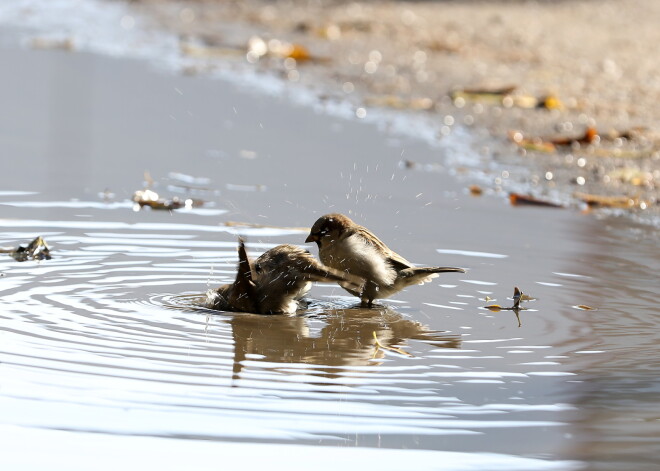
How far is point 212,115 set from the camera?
1170cm

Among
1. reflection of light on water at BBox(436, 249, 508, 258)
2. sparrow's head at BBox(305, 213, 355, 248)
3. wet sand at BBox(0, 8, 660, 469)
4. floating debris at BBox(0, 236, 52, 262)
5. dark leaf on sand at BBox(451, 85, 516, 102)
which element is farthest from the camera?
dark leaf on sand at BBox(451, 85, 516, 102)

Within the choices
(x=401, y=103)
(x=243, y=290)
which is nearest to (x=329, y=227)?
(x=243, y=290)

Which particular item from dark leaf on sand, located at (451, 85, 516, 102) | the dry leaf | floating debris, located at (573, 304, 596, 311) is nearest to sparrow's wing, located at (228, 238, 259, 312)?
the dry leaf

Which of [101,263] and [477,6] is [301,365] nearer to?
[101,263]

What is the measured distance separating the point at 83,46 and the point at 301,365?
1137 cm

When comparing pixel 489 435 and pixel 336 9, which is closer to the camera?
pixel 489 435

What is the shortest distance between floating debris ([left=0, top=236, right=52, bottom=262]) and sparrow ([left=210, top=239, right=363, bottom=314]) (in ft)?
3.81

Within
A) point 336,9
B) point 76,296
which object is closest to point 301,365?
point 76,296

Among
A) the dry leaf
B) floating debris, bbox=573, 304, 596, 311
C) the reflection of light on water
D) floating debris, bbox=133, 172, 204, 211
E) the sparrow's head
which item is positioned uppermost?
floating debris, bbox=133, 172, 204, 211

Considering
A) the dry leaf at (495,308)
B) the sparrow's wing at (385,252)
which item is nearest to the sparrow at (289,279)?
the sparrow's wing at (385,252)

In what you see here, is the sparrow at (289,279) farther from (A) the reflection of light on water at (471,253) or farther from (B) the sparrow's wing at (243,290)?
(A) the reflection of light on water at (471,253)

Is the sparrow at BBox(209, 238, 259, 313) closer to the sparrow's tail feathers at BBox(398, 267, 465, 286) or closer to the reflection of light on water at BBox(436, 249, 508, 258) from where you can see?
the sparrow's tail feathers at BBox(398, 267, 465, 286)

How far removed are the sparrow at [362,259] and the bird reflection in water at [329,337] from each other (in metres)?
0.13

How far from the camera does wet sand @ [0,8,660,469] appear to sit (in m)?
4.14
